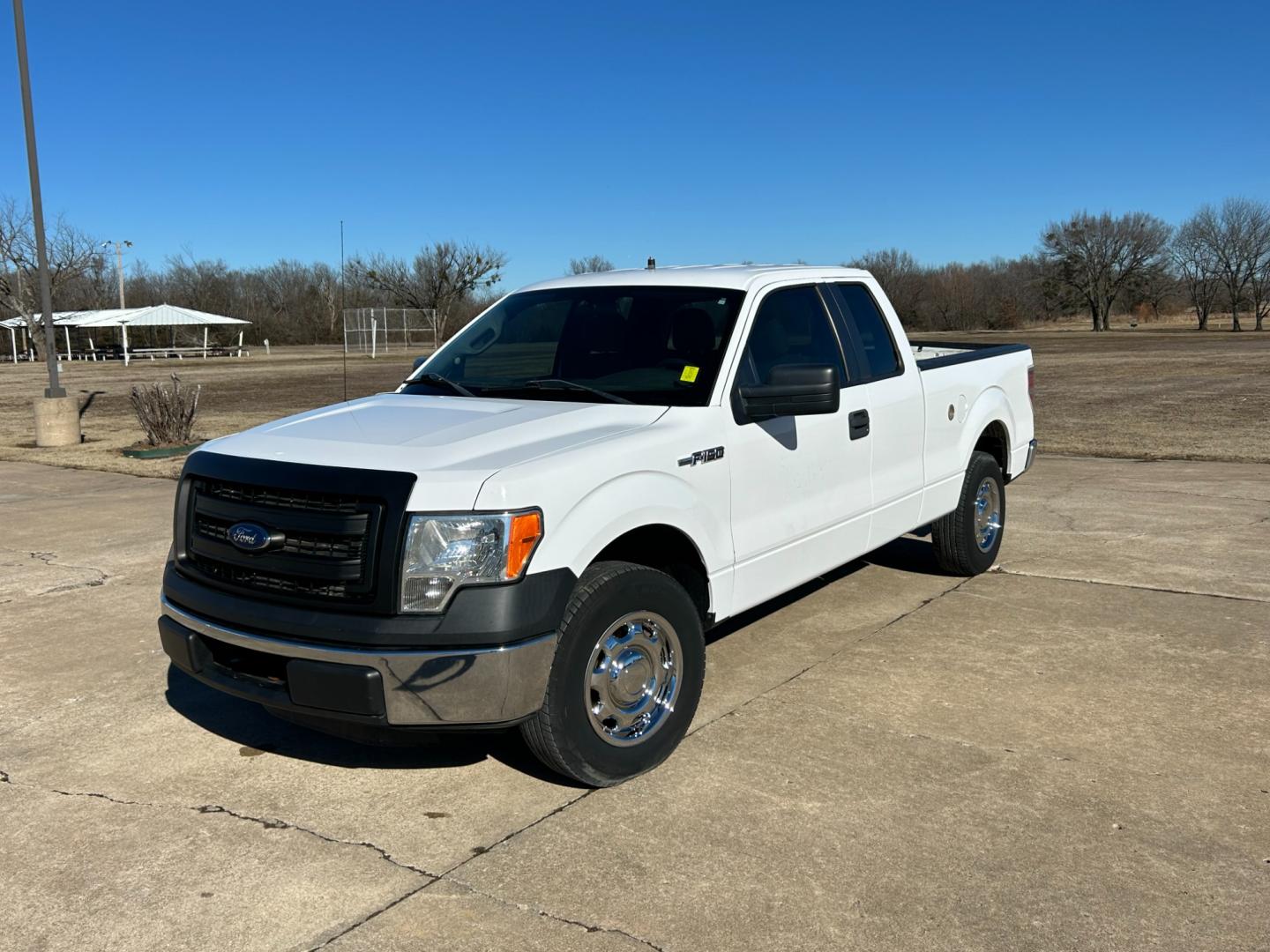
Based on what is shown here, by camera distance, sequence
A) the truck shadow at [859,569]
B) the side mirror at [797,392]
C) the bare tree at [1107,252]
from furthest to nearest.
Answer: the bare tree at [1107,252] < the truck shadow at [859,569] < the side mirror at [797,392]

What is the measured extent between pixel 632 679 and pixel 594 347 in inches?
66.5

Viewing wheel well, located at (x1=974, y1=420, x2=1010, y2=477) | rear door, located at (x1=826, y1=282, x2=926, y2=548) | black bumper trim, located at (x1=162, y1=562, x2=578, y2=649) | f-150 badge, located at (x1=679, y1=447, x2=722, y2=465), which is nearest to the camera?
black bumper trim, located at (x1=162, y1=562, x2=578, y2=649)

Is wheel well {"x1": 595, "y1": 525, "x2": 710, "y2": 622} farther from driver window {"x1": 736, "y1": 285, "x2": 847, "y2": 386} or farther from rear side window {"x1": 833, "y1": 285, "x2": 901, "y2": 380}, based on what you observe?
rear side window {"x1": 833, "y1": 285, "x2": 901, "y2": 380}

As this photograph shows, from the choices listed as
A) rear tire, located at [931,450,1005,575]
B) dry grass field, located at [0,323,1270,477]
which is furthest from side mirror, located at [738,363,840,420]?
dry grass field, located at [0,323,1270,477]

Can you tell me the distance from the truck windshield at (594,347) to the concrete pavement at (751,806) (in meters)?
1.47

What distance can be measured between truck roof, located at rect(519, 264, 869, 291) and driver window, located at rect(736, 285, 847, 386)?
4.8 inches

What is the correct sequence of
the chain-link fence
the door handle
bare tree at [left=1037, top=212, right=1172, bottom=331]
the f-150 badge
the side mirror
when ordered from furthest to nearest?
bare tree at [left=1037, top=212, right=1172, bottom=331], the chain-link fence, the door handle, the side mirror, the f-150 badge

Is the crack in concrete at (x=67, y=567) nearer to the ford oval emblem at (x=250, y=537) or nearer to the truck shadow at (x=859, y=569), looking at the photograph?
the ford oval emblem at (x=250, y=537)

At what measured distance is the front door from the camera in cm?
460

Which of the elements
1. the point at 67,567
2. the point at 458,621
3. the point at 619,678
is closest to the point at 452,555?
the point at 458,621

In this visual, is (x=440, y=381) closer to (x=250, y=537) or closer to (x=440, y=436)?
(x=440, y=436)

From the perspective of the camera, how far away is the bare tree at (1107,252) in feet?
259

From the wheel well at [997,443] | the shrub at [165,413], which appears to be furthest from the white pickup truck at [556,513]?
the shrub at [165,413]

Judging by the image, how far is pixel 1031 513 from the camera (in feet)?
29.7
